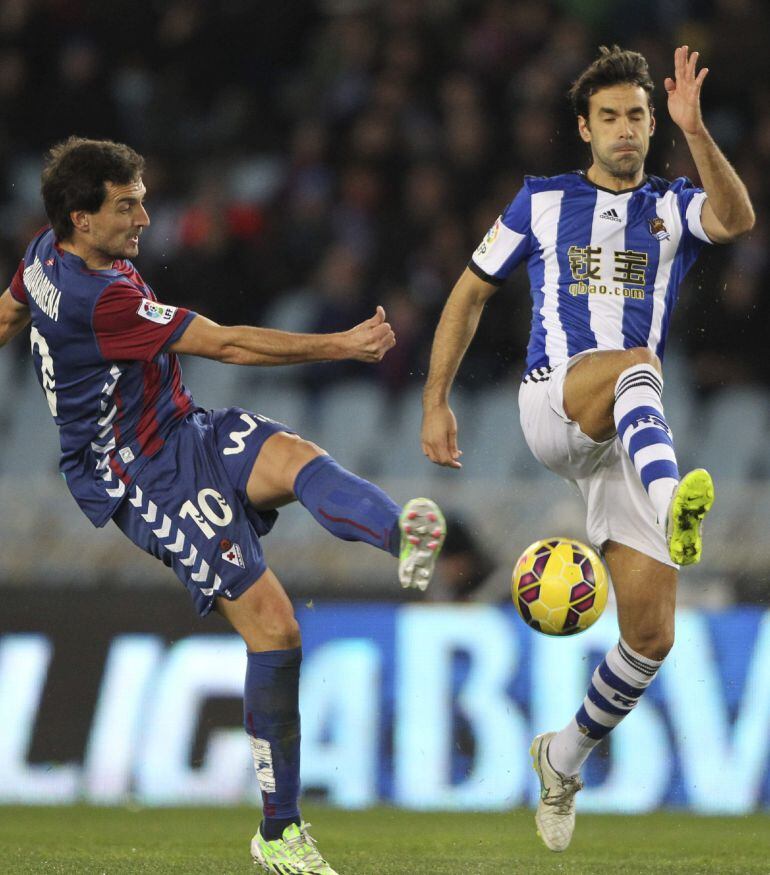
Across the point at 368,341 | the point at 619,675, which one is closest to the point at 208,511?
the point at 368,341

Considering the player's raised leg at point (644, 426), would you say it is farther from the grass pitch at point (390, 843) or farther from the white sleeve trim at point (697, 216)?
the grass pitch at point (390, 843)

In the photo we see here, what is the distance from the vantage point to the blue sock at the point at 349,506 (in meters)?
4.54

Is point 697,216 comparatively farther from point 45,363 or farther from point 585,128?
point 45,363

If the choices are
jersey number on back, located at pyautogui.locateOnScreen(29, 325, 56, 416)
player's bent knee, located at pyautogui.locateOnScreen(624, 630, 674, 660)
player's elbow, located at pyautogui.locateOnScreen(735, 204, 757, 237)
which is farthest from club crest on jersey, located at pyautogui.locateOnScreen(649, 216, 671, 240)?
jersey number on back, located at pyautogui.locateOnScreen(29, 325, 56, 416)

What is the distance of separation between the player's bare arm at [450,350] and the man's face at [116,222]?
1.19 meters

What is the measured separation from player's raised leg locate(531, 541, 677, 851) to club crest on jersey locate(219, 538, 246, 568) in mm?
1335

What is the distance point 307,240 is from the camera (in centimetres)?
923

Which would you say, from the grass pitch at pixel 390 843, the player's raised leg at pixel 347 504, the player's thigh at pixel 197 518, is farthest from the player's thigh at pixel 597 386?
the grass pitch at pixel 390 843

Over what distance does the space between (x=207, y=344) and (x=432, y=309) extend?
11.7 ft

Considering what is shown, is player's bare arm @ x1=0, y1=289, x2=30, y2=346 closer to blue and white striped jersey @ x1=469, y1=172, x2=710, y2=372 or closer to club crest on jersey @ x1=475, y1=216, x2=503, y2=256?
club crest on jersey @ x1=475, y1=216, x2=503, y2=256

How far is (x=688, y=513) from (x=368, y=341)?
106 cm

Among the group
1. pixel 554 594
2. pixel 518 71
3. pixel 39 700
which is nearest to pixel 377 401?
pixel 39 700

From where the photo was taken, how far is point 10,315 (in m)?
5.14

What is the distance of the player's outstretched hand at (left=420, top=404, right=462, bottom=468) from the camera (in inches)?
212
